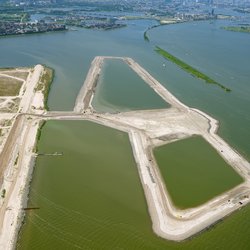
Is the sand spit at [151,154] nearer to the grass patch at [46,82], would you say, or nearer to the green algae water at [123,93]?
the grass patch at [46,82]

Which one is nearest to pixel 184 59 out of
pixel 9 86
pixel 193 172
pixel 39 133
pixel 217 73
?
pixel 217 73

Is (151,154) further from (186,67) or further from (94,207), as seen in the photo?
(186,67)

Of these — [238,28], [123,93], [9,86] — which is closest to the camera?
[9,86]

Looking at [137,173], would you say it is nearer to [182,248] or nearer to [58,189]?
[58,189]

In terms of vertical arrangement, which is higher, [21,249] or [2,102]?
[2,102]

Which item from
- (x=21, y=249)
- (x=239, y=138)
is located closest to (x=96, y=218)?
(x=21, y=249)

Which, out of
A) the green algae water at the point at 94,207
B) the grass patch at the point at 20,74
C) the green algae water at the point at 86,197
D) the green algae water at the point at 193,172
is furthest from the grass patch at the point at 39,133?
the grass patch at the point at 20,74
